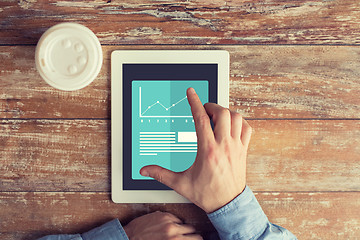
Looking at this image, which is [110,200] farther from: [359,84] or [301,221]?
[359,84]

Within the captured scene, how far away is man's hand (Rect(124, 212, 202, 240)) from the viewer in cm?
62

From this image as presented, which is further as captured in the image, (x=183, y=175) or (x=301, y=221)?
(x=301, y=221)

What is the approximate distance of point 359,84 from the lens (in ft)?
2.10

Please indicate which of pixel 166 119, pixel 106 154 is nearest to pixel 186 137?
pixel 166 119

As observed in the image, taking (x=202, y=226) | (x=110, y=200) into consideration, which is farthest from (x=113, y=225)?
(x=202, y=226)

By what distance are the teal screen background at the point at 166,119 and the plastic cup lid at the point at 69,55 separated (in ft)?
0.32

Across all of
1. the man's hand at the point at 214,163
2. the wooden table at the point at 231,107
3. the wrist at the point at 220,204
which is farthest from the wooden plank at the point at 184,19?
the wrist at the point at 220,204

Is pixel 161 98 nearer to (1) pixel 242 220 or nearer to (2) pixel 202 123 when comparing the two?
(2) pixel 202 123

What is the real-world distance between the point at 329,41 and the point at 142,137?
0.43m

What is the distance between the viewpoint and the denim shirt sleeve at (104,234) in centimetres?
62

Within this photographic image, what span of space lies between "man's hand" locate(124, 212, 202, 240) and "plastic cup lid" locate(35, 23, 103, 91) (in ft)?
A: 0.99

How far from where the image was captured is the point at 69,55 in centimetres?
57

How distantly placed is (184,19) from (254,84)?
0.20 meters

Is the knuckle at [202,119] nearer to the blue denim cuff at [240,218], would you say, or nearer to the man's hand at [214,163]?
the man's hand at [214,163]
